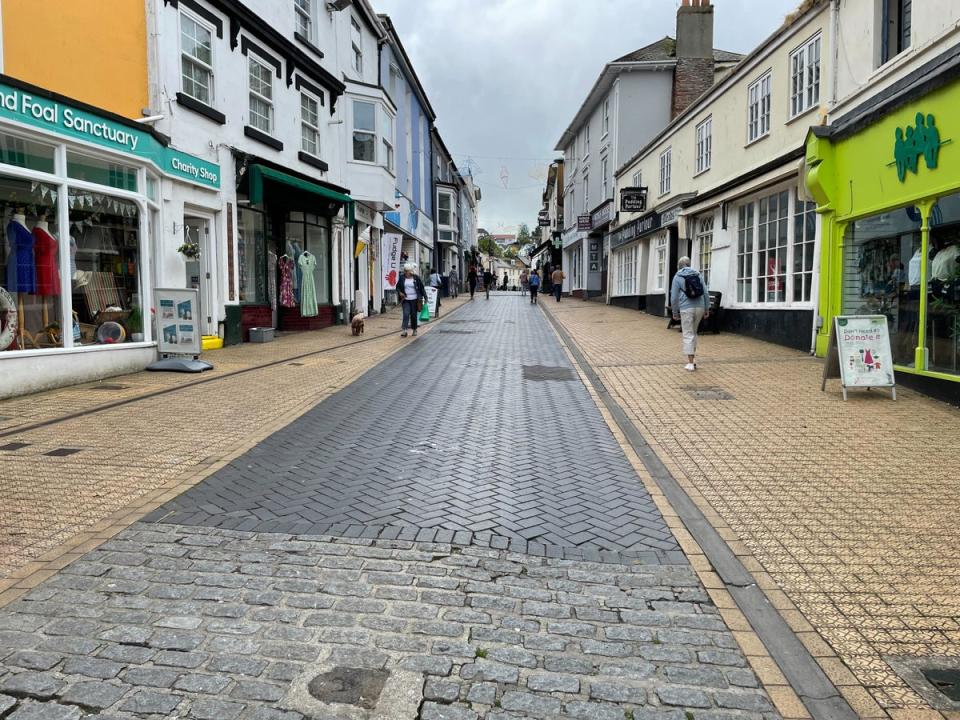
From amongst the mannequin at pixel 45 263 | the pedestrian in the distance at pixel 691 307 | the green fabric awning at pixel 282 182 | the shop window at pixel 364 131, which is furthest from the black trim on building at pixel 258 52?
the pedestrian in the distance at pixel 691 307

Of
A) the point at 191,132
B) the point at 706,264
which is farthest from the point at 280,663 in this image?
the point at 706,264

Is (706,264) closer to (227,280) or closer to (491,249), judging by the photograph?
(227,280)

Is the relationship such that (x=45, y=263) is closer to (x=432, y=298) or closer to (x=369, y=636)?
(x=369, y=636)

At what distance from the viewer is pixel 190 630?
3275mm

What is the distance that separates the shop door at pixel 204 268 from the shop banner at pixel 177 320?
2.70m

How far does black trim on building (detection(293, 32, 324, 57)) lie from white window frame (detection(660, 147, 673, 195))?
10806 millimetres

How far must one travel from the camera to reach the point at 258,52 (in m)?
16.3

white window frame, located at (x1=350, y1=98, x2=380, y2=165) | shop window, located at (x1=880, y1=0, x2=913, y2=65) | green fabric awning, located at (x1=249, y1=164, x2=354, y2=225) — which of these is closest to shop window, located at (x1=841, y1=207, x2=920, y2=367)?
shop window, located at (x1=880, y1=0, x2=913, y2=65)

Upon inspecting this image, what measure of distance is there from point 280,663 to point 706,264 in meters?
17.9

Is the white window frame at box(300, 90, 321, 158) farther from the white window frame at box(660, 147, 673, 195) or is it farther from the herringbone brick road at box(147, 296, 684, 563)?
the herringbone brick road at box(147, 296, 684, 563)

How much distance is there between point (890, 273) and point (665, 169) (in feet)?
46.7

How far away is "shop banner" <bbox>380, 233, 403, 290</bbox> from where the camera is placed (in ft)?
87.9

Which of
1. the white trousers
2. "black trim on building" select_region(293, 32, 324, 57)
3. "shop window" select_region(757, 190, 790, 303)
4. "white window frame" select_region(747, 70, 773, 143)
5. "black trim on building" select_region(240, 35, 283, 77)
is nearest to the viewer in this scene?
the white trousers

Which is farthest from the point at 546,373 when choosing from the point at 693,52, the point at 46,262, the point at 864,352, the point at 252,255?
the point at 693,52
